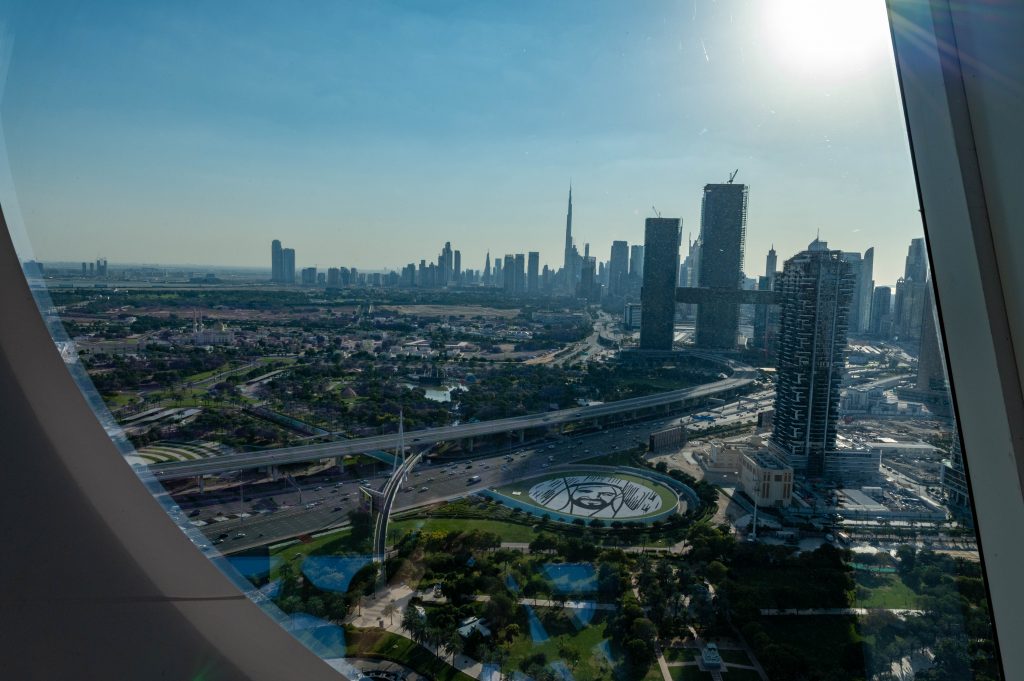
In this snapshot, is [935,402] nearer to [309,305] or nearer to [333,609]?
[333,609]

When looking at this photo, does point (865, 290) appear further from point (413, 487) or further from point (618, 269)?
point (413, 487)

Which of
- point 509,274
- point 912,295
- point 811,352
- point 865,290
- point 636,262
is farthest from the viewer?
point 509,274

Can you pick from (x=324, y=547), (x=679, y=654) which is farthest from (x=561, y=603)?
(x=324, y=547)

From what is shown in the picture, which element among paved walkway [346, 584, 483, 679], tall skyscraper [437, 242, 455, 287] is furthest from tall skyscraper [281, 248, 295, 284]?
paved walkway [346, 584, 483, 679]

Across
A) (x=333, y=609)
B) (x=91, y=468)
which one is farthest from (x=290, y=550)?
(x=91, y=468)

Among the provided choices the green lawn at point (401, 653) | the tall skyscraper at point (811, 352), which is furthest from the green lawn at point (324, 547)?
the tall skyscraper at point (811, 352)

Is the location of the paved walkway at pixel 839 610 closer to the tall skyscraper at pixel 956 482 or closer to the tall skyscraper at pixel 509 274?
the tall skyscraper at pixel 956 482
